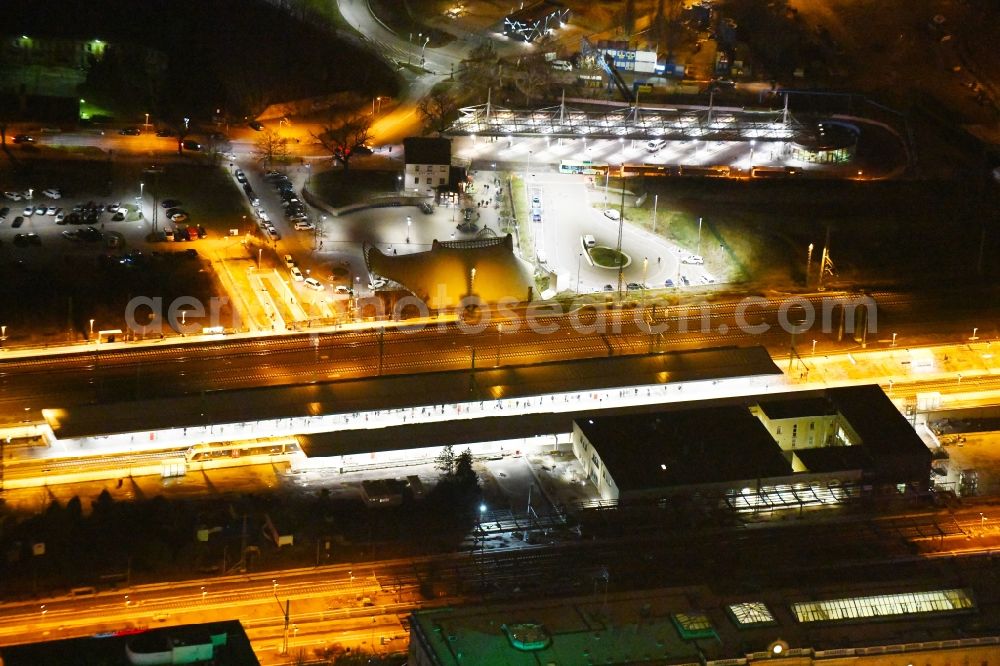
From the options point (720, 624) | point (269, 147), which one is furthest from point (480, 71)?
point (720, 624)

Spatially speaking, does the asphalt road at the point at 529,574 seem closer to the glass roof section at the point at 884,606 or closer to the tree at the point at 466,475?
the glass roof section at the point at 884,606

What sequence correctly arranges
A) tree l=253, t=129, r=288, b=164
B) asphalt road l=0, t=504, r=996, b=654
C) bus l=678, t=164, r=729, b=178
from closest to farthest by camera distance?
asphalt road l=0, t=504, r=996, b=654 → tree l=253, t=129, r=288, b=164 → bus l=678, t=164, r=729, b=178

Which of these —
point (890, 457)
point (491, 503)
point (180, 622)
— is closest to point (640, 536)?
point (491, 503)

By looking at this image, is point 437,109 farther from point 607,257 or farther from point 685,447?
point 685,447

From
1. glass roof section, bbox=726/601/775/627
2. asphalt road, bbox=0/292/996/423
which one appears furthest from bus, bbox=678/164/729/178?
glass roof section, bbox=726/601/775/627

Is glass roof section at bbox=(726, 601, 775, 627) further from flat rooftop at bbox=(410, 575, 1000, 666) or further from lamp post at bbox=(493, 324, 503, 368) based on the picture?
lamp post at bbox=(493, 324, 503, 368)
